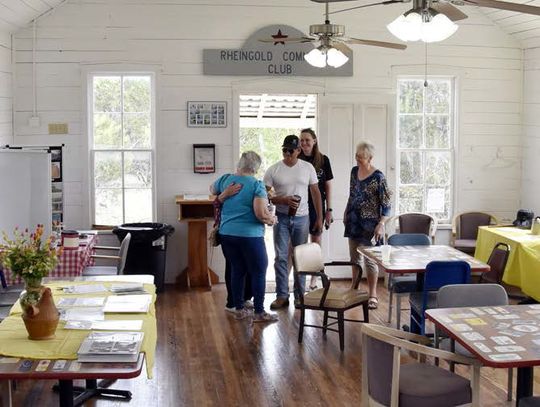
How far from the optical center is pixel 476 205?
9.06 metres

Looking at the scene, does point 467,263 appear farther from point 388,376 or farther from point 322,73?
point 322,73

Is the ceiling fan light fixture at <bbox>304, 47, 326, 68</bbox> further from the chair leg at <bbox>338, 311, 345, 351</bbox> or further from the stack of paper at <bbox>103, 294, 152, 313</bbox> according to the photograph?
the stack of paper at <bbox>103, 294, 152, 313</bbox>

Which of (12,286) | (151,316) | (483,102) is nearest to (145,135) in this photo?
(12,286)

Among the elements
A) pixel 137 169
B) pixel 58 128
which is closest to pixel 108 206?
pixel 137 169

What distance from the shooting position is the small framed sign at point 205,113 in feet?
27.7

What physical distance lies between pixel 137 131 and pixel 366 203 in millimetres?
2969

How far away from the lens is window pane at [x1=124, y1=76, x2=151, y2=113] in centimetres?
852

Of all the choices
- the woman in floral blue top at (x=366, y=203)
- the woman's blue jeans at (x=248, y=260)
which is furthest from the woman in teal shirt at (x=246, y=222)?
the woman in floral blue top at (x=366, y=203)

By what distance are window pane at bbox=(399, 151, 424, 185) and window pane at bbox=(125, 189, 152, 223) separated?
301cm

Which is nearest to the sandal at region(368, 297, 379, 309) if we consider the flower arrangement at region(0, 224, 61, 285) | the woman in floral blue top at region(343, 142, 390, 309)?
the woman in floral blue top at region(343, 142, 390, 309)

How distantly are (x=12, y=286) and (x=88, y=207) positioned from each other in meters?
2.38

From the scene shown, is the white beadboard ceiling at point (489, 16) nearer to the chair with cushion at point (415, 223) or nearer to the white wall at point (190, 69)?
the white wall at point (190, 69)

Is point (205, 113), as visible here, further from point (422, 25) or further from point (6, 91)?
point (422, 25)

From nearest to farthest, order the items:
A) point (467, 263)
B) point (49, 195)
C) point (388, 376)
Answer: point (388, 376)
point (467, 263)
point (49, 195)
